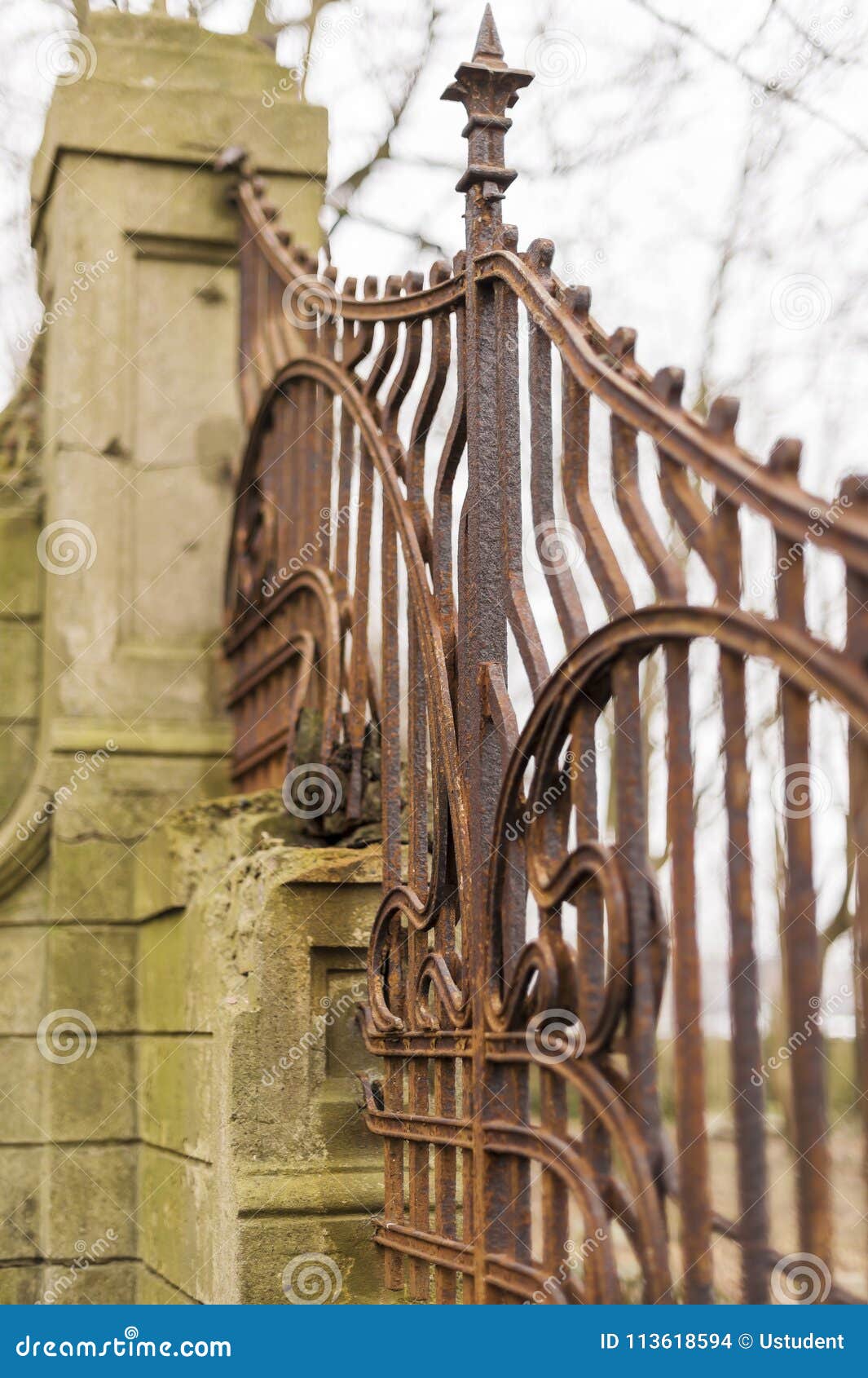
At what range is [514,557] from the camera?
2.54 meters

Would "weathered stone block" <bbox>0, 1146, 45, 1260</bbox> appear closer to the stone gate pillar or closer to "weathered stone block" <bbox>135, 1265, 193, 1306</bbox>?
the stone gate pillar

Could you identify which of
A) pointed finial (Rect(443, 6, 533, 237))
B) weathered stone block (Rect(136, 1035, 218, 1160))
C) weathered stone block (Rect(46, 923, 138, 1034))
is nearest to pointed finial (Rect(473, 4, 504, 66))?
pointed finial (Rect(443, 6, 533, 237))

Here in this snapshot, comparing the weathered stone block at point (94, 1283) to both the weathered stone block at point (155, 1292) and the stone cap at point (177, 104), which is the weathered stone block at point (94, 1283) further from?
the stone cap at point (177, 104)

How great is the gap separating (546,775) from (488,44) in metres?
1.45

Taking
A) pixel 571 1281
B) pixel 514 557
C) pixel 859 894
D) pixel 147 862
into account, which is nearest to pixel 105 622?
pixel 147 862

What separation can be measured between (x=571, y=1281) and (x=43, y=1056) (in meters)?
2.63

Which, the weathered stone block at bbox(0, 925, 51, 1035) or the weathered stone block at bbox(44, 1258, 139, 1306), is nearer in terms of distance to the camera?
the weathered stone block at bbox(44, 1258, 139, 1306)

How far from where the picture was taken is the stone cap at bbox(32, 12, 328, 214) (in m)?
4.64

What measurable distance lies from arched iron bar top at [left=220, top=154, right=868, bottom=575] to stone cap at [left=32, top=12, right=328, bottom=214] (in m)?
1.59

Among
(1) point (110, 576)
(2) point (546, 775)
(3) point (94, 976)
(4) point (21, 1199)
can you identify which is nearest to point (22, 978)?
(3) point (94, 976)

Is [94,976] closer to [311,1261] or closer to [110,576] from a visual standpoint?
[110,576]

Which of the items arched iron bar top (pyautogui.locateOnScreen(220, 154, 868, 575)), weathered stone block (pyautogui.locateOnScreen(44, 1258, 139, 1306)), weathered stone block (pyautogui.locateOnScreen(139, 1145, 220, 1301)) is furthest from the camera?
weathered stone block (pyautogui.locateOnScreen(44, 1258, 139, 1306))

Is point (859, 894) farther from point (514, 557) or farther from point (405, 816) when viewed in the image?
point (405, 816)

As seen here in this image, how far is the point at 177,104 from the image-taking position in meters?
4.72
